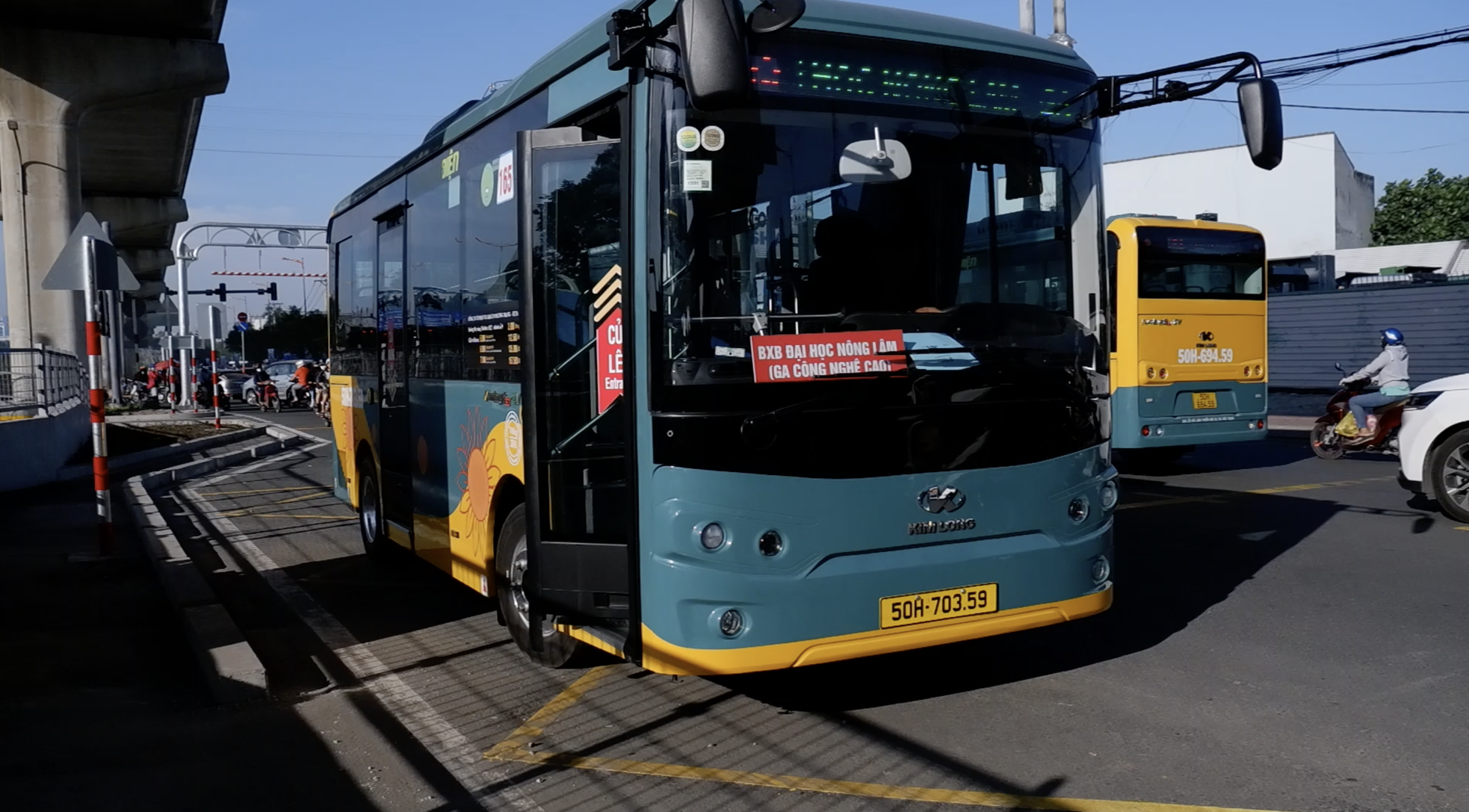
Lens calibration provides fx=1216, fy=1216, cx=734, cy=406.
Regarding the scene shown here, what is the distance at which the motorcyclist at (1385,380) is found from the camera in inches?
607

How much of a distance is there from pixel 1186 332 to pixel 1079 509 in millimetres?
10264

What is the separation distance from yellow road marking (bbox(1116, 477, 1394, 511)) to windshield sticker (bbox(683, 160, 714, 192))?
27.7ft

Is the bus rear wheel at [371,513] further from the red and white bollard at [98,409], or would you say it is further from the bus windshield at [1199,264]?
the bus windshield at [1199,264]

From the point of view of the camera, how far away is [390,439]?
30.9 ft

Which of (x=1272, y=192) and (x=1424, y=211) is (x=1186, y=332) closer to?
(x=1272, y=192)

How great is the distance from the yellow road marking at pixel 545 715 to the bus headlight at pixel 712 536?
1271 mm

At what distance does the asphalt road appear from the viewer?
4793 mm

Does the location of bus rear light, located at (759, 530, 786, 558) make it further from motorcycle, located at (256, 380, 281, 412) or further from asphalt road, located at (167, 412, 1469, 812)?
motorcycle, located at (256, 380, 281, 412)

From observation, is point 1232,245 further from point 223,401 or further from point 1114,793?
point 223,401

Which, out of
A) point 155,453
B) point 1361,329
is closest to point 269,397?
point 155,453

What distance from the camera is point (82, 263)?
1052 cm

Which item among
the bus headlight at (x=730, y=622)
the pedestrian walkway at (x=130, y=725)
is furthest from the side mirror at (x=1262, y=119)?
the pedestrian walkway at (x=130, y=725)

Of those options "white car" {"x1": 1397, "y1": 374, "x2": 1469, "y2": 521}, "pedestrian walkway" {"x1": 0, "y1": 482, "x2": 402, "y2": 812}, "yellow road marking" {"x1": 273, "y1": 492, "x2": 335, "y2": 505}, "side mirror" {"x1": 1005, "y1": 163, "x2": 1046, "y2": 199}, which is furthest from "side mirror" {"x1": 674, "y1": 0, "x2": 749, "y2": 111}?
"yellow road marking" {"x1": 273, "y1": 492, "x2": 335, "y2": 505}

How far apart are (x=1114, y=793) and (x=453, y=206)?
5.28 meters
